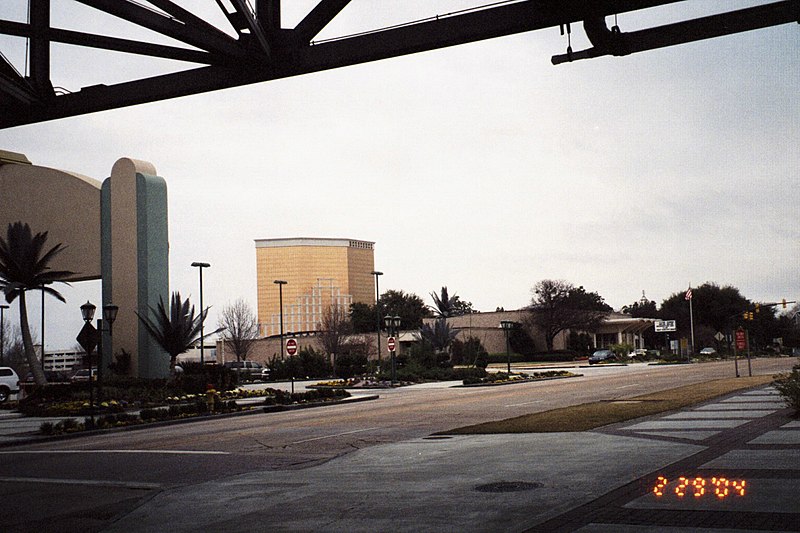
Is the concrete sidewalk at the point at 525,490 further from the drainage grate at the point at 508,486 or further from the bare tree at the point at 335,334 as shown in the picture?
the bare tree at the point at 335,334

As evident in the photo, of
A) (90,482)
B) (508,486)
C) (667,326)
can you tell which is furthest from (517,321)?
(508,486)

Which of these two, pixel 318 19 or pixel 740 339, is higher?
pixel 318 19

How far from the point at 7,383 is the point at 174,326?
11566 mm

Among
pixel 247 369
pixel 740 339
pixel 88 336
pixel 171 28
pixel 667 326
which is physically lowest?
pixel 247 369

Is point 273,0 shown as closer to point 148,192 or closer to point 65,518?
point 65,518

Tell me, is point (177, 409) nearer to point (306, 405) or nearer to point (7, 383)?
point (306, 405)

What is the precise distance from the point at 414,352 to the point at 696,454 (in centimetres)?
5185

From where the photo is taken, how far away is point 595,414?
2188 cm

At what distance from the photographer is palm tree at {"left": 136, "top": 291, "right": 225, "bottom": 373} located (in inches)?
1700

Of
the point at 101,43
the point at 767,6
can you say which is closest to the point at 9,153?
the point at 101,43

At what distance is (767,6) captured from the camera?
8656mm

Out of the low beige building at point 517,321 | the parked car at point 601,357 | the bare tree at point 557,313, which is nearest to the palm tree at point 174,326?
the parked car at point 601,357

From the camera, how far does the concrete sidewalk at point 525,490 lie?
28.0ft

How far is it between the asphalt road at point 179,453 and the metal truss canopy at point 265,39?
5069 mm
